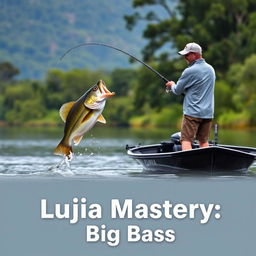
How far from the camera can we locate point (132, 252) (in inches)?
373

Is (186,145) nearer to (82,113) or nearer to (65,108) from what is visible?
(82,113)

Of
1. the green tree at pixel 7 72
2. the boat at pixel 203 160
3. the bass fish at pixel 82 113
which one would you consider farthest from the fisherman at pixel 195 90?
the green tree at pixel 7 72

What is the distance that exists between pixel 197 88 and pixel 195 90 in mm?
46

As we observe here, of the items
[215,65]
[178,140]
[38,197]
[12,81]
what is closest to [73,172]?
[178,140]

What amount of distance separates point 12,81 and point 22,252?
167 meters

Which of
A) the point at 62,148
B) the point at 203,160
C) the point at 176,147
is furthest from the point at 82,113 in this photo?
the point at 176,147

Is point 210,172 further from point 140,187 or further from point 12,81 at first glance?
point 12,81

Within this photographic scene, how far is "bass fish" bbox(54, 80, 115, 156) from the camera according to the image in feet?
46.9

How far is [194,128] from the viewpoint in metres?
15.3

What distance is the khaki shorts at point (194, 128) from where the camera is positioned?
15.3 metres

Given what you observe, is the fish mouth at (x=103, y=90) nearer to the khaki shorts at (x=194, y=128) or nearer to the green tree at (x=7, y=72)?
the khaki shorts at (x=194, y=128)

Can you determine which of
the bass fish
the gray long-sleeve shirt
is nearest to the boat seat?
the gray long-sleeve shirt

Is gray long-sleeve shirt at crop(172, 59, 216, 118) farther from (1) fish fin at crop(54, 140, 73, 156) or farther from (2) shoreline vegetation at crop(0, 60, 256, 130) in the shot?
(2) shoreline vegetation at crop(0, 60, 256, 130)

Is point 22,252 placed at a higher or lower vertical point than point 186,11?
lower
